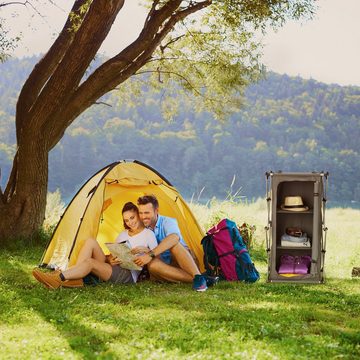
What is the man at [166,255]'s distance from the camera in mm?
6682

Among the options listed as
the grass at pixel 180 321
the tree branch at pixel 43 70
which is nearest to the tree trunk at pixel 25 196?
the tree branch at pixel 43 70

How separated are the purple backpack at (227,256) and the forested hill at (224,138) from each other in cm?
3016

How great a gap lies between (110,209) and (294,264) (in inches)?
89.0

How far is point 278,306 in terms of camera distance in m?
5.70

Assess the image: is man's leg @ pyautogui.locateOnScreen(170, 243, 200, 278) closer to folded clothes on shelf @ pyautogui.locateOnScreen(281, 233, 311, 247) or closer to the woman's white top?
the woman's white top

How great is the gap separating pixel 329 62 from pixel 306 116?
448 cm

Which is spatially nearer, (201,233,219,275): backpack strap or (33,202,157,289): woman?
(33,202,157,289): woman

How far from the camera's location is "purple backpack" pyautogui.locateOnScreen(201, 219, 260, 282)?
23.5ft

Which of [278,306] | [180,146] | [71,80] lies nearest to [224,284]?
[278,306]

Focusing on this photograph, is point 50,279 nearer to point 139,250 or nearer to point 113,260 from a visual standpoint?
point 113,260

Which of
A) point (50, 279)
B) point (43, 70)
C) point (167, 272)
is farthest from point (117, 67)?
point (50, 279)

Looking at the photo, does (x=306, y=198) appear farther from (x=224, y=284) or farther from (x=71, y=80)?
(x=71, y=80)

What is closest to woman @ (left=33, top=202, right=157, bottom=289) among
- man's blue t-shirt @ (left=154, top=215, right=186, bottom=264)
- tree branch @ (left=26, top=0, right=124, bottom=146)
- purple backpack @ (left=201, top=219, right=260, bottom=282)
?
man's blue t-shirt @ (left=154, top=215, right=186, bottom=264)

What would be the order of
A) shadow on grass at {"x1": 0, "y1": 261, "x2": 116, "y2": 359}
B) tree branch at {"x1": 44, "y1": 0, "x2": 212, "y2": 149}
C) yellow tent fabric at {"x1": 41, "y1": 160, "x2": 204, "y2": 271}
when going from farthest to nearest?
tree branch at {"x1": 44, "y1": 0, "x2": 212, "y2": 149} < yellow tent fabric at {"x1": 41, "y1": 160, "x2": 204, "y2": 271} < shadow on grass at {"x1": 0, "y1": 261, "x2": 116, "y2": 359}
